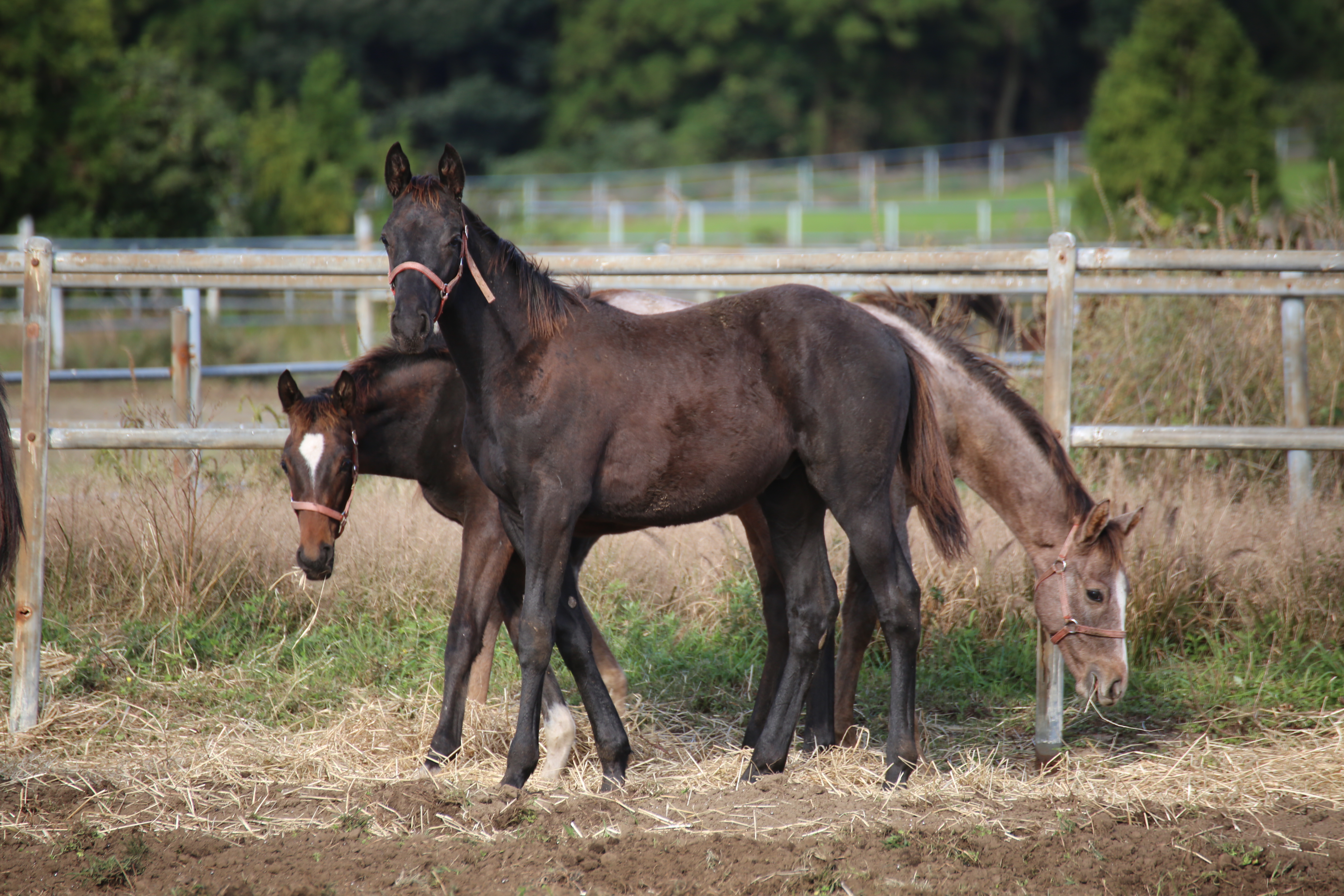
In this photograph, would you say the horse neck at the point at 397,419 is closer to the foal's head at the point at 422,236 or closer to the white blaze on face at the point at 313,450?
the white blaze on face at the point at 313,450

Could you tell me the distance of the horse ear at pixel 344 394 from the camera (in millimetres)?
4020

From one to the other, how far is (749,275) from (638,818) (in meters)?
2.45

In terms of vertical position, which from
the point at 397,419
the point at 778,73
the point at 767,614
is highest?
the point at 778,73

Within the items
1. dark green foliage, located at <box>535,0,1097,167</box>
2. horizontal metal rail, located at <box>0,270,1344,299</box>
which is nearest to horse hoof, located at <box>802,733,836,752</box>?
horizontal metal rail, located at <box>0,270,1344,299</box>

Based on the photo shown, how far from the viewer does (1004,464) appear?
4.29m

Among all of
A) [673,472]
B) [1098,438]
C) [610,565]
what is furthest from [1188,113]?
[673,472]

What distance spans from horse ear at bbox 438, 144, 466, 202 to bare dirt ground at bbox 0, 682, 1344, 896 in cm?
187

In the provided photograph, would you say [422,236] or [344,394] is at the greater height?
[422,236]

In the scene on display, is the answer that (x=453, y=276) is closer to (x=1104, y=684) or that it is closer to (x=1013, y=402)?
(x=1013, y=402)

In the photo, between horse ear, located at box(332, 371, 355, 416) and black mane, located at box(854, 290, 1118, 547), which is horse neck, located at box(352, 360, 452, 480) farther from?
black mane, located at box(854, 290, 1118, 547)

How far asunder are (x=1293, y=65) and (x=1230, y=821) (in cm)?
4529

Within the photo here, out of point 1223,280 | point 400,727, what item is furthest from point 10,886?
point 1223,280

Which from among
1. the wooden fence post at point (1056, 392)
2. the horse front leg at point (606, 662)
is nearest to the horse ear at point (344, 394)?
the horse front leg at point (606, 662)

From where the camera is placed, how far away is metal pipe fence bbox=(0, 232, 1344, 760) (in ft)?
13.5
